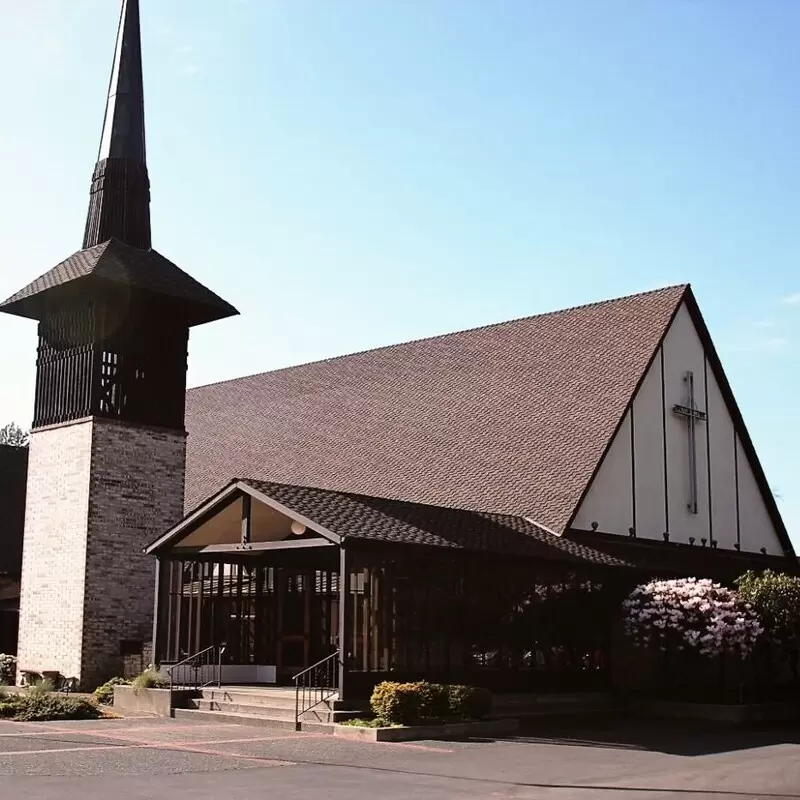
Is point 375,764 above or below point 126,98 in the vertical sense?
below

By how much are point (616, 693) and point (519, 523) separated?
433cm

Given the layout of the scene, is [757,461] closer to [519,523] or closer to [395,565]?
[519,523]

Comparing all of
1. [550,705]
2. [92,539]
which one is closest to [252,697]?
[550,705]

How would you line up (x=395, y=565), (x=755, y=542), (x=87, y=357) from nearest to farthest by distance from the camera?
(x=395, y=565), (x=87, y=357), (x=755, y=542)

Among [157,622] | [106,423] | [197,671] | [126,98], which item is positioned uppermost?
[126,98]

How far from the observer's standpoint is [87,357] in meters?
27.1

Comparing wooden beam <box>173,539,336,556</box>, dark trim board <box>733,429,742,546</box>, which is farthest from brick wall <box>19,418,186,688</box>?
dark trim board <box>733,429,742,546</box>

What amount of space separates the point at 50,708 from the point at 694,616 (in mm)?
12477

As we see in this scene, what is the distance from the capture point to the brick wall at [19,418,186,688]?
25641mm

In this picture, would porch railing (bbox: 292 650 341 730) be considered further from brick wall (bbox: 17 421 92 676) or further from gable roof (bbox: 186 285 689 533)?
brick wall (bbox: 17 421 92 676)

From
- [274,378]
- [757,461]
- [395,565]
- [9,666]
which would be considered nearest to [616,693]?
[395,565]

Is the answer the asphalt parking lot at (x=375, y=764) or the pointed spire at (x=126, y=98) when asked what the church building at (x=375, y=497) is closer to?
the pointed spire at (x=126, y=98)

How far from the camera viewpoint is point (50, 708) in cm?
2009

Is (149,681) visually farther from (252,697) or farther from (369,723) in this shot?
(369,723)
